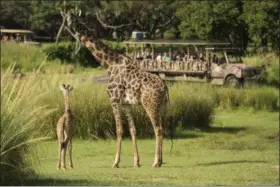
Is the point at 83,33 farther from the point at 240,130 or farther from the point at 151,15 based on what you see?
the point at 151,15

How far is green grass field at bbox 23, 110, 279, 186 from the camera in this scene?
10188mm

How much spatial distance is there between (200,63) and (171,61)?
1824 millimetres

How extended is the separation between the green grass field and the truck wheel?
8.04 m

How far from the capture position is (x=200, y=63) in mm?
30750

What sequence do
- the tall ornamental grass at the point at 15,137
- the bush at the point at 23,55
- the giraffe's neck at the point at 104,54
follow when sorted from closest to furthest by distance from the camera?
the tall ornamental grass at the point at 15,137 < the giraffe's neck at the point at 104,54 < the bush at the point at 23,55

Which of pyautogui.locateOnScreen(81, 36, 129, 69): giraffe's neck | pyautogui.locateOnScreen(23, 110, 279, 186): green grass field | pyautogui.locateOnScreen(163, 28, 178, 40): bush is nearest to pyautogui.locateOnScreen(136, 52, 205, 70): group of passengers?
pyautogui.locateOnScreen(23, 110, 279, 186): green grass field

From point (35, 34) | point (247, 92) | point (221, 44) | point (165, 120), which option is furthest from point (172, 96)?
point (35, 34)

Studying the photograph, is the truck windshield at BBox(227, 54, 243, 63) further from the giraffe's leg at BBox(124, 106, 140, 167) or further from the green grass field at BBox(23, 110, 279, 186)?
the giraffe's leg at BBox(124, 106, 140, 167)

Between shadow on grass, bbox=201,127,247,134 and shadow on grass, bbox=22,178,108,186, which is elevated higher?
shadow on grass, bbox=22,178,108,186

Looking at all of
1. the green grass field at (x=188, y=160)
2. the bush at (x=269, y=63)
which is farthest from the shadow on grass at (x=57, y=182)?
the bush at (x=269, y=63)

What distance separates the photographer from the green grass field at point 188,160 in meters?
10.2

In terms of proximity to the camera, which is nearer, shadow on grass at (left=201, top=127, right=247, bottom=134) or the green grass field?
the green grass field

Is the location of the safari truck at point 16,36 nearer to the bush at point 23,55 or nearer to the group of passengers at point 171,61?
the bush at point 23,55

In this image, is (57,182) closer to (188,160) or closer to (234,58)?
(188,160)
